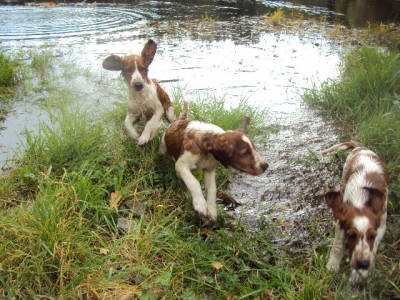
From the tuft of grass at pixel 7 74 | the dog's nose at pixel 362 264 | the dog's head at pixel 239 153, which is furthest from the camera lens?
the tuft of grass at pixel 7 74

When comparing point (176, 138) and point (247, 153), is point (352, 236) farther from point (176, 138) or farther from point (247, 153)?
point (176, 138)

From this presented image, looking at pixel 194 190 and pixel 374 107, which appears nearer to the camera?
pixel 194 190

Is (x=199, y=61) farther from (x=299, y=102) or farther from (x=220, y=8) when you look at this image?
(x=220, y=8)

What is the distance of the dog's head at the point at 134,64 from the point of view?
4.77 meters

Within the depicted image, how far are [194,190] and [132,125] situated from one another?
1.73 metres

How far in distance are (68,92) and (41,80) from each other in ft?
3.08

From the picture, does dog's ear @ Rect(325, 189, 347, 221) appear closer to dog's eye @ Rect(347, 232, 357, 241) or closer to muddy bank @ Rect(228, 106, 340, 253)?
dog's eye @ Rect(347, 232, 357, 241)

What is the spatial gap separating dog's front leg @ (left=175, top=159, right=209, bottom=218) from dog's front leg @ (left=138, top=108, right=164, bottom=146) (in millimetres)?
918

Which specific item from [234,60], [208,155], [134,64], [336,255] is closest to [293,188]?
[208,155]

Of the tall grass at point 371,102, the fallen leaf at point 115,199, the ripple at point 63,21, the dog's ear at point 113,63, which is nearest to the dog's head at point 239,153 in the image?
the fallen leaf at point 115,199

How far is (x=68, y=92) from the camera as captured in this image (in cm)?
652

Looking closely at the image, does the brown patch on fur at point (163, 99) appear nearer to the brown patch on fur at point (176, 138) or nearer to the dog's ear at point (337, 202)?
the brown patch on fur at point (176, 138)

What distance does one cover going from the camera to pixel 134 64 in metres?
4.79

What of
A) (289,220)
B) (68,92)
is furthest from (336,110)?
(68,92)
